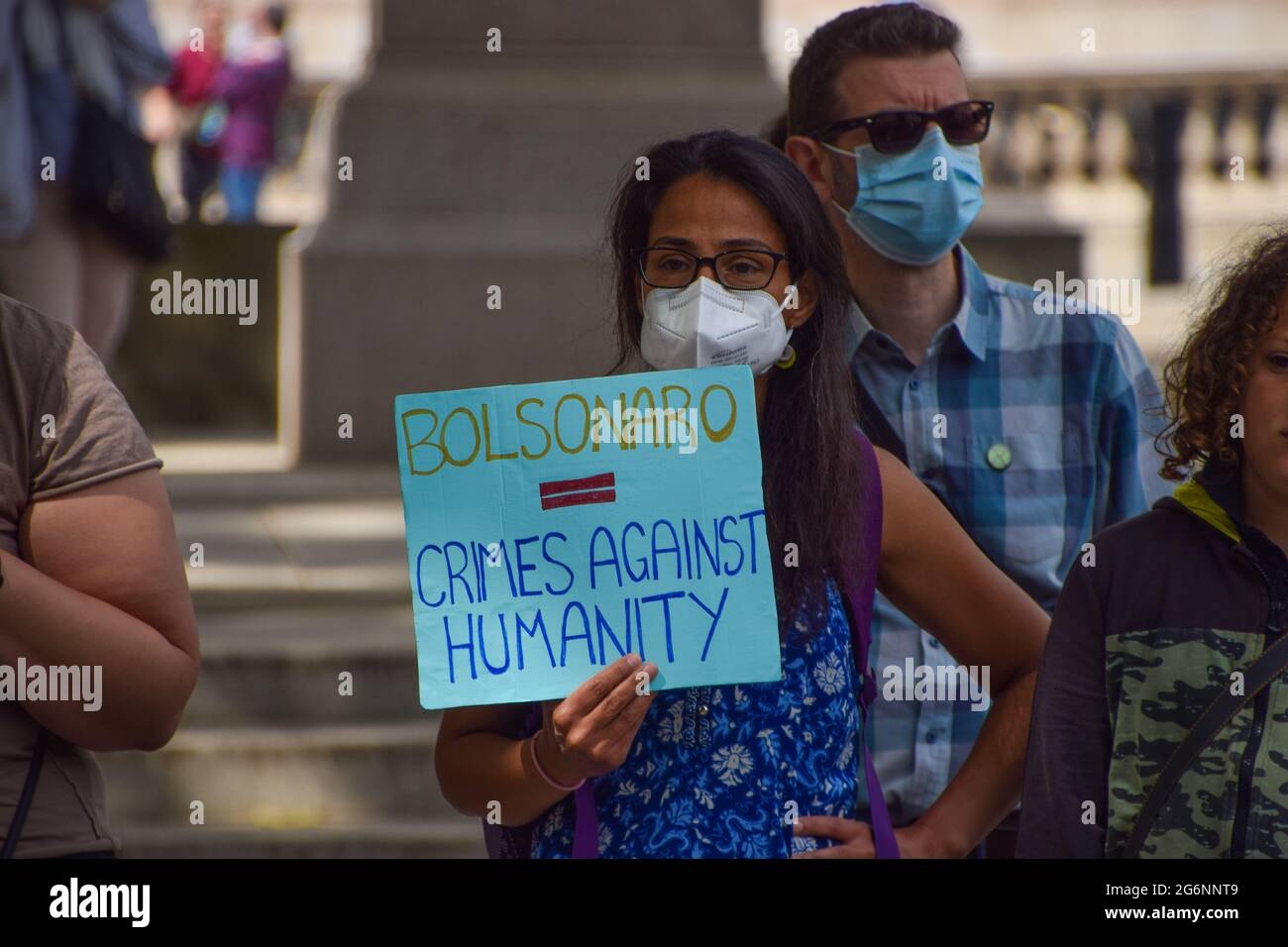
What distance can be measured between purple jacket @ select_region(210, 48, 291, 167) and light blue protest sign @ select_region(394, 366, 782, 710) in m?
13.2

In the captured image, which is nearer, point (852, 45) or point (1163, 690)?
point (1163, 690)

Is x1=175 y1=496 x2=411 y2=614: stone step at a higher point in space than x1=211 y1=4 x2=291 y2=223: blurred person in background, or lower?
lower

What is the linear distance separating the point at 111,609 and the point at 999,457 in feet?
5.36

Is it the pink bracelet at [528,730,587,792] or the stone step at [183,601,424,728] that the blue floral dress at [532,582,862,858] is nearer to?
the pink bracelet at [528,730,587,792]

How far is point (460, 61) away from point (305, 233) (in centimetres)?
100

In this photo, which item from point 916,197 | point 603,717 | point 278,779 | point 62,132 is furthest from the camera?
point 62,132

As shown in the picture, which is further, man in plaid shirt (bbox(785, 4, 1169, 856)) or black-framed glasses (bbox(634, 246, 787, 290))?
man in plaid shirt (bbox(785, 4, 1169, 856))

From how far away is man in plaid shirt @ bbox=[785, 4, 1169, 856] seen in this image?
135 inches

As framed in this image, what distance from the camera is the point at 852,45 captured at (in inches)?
142

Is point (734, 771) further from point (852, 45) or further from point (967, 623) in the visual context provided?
point (852, 45)

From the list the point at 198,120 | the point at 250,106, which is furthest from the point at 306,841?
the point at 198,120

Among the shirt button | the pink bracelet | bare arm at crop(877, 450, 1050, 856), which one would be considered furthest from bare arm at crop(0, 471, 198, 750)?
the shirt button
